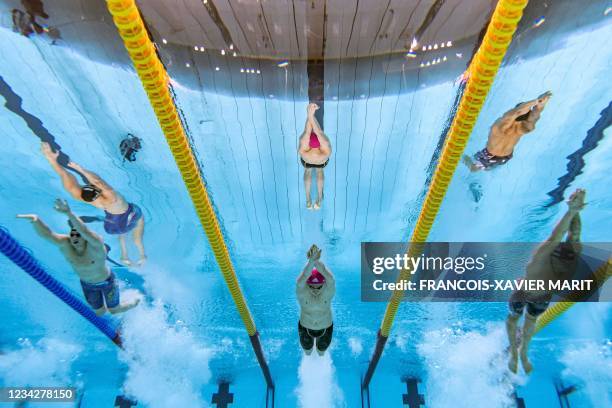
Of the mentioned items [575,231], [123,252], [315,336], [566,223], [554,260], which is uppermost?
[123,252]

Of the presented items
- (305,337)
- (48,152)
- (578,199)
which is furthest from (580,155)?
(48,152)

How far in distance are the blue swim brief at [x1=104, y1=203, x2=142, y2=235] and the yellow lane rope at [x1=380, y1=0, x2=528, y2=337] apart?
10.9 feet

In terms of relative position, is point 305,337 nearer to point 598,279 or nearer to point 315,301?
point 315,301

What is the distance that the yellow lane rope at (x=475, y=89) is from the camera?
2.32m

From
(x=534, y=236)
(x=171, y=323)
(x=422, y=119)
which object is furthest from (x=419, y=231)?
(x=171, y=323)

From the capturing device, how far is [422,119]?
408 cm

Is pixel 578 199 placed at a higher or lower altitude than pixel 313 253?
higher

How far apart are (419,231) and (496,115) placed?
1.18 metres

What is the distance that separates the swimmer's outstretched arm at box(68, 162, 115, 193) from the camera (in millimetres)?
4883

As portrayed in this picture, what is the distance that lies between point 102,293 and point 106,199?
1159 mm

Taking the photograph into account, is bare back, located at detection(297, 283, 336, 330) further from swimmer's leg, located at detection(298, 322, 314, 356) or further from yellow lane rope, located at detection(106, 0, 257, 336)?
yellow lane rope, located at detection(106, 0, 257, 336)

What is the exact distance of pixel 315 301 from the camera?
15.7 ft

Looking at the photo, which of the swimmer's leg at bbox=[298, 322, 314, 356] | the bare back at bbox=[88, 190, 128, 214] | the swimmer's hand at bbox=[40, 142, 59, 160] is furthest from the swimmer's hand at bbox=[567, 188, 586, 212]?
the swimmer's hand at bbox=[40, 142, 59, 160]

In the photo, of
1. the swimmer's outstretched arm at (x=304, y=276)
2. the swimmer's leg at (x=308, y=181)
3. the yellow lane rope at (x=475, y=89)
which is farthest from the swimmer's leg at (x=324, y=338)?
the yellow lane rope at (x=475, y=89)
